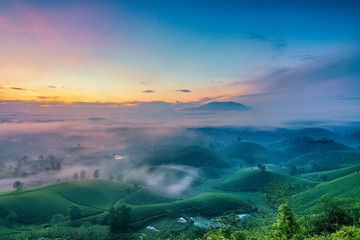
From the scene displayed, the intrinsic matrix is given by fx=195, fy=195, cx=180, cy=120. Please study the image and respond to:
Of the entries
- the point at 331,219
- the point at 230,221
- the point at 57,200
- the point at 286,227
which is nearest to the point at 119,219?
the point at 57,200

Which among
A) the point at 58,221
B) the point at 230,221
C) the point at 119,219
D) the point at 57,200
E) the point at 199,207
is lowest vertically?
the point at 199,207

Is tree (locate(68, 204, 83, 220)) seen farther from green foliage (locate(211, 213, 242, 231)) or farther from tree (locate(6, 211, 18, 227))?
green foliage (locate(211, 213, 242, 231))

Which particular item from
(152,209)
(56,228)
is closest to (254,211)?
(152,209)

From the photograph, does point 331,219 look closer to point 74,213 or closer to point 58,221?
point 58,221

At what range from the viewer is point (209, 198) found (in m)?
174

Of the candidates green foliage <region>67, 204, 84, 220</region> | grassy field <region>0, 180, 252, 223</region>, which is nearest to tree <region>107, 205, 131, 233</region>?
grassy field <region>0, 180, 252, 223</region>

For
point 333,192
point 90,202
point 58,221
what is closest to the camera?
point 58,221

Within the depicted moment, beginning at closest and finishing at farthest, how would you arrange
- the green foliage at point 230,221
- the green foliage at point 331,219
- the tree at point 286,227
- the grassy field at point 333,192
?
the tree at point 286,227 → the green foliage at point 331,219 → the green foliage at point 230,221 → the grassy field at point 333,192

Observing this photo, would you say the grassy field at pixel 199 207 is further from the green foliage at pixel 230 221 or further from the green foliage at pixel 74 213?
the green foliage at pixel 230 221

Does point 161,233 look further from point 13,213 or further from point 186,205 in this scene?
point 13,213

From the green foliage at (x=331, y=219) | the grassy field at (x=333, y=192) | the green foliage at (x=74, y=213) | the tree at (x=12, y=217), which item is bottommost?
the green foliage at (x=74, y=213)

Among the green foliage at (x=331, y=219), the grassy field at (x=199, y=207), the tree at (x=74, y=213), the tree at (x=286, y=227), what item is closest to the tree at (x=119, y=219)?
the grassy field at (x=199, y=207)

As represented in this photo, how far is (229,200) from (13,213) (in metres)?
157

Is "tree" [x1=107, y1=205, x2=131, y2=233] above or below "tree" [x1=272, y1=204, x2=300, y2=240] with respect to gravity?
below
